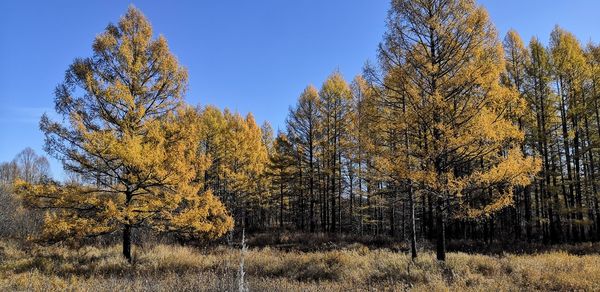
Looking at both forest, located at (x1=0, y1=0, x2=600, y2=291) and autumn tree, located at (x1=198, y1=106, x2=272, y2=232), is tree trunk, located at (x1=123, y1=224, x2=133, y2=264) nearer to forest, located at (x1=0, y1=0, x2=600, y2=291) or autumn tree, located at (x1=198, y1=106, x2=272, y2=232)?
forest, located at (x1=0, y1=0, x2=600, y2=291)

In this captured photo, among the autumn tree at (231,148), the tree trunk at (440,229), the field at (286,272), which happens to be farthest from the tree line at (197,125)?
the autumn tree at (231,148)

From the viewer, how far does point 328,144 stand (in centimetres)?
3033

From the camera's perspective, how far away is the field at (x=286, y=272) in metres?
7.78

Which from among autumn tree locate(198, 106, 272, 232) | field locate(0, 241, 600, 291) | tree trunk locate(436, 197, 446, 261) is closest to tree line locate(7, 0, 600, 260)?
tree trunk locate(436, 197, 446, 261)

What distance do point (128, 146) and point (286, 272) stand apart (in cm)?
627

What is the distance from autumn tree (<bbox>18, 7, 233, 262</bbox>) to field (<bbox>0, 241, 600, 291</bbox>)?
1.19 meters

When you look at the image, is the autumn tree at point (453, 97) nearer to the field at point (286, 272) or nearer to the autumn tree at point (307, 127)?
the field at point (286, 272)

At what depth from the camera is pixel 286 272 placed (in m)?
12.3

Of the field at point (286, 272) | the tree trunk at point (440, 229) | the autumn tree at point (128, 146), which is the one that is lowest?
the field at point (286, 272)

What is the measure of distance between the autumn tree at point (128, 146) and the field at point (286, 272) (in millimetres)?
1192

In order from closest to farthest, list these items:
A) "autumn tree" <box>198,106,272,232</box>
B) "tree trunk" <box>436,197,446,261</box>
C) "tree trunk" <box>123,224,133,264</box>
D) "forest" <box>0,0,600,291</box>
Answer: "forest" <box>0,0,600,291</box> < "tree trunk" <box>436,197,446,261</box> < "tree trunk" <box>123,224,133,264</box> < "autumn tree" <box>198,106,272,232</box>

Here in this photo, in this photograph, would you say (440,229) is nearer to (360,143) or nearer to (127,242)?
(360,143)

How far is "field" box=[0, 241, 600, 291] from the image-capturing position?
7781 millimetres

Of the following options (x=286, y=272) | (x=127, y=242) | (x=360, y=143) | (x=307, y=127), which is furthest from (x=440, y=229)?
(x=307, y=127)
